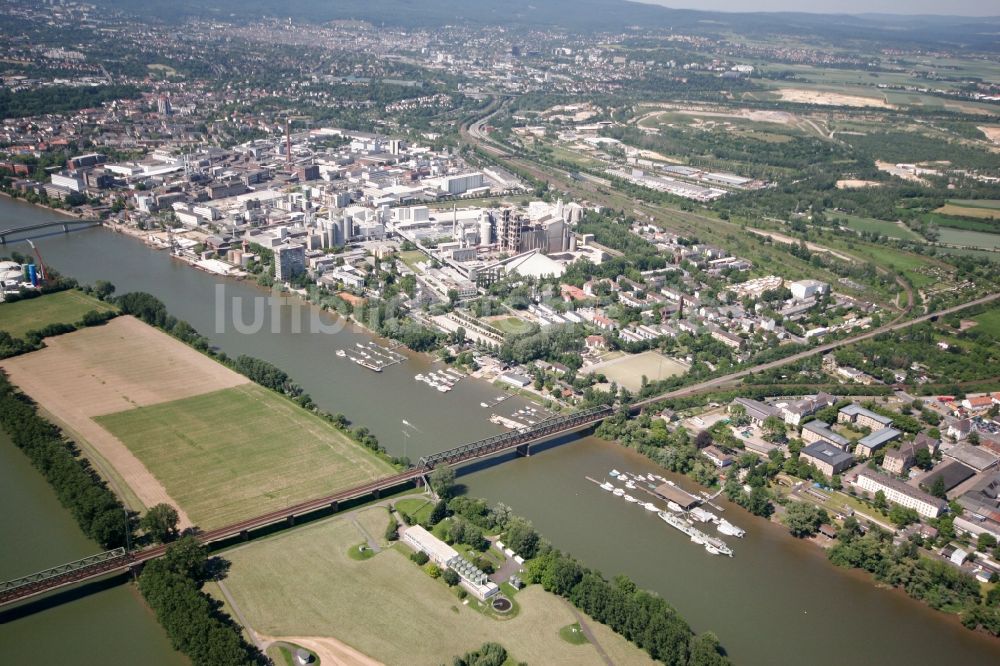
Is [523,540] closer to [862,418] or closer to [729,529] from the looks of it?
[729,529]

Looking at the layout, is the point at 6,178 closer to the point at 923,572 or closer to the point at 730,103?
the point at 923,572

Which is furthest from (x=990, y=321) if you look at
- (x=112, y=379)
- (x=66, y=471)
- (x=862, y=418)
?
(x=66, y=471)

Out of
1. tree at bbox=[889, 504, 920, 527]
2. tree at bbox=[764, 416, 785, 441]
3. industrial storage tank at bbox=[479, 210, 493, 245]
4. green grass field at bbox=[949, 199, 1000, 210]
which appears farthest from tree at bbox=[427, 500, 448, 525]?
green grass field at bbox=[949, 199, 1000, 210]

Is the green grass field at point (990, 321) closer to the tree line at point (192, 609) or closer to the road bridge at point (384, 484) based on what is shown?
the road bridge at point (384, 484)

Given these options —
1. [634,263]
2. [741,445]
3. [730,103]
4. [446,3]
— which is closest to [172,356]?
[741,445]

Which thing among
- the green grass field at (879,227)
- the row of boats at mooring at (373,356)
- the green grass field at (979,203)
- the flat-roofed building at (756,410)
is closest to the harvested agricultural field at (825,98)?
the green grass field at (979,203)

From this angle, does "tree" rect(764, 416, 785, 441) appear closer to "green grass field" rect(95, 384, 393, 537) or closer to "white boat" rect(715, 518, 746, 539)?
"white boat" rect(715, 518, 746, 539)
